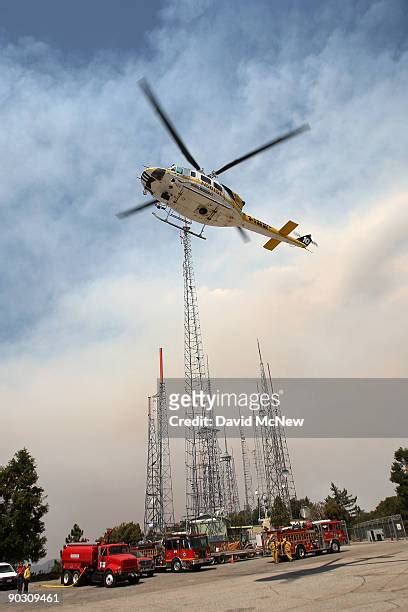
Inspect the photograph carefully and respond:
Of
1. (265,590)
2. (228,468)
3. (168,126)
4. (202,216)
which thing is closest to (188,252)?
(202,216)

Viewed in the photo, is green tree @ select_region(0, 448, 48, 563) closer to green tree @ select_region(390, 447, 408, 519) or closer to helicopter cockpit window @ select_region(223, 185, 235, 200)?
helicopter cockpit window @ select_region(223, 185, 235, 200)

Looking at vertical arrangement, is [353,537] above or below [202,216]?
below

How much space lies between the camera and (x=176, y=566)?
28.9m

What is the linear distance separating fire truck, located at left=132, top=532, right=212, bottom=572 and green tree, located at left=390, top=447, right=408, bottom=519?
3835 centimetres

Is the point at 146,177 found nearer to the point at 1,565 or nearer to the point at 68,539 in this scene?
the point at 1,565

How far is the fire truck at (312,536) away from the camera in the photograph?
2942cm

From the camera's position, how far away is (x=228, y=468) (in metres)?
84.2

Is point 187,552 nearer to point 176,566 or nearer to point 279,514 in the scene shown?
point 176,566

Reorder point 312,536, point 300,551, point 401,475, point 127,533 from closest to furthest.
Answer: point 300,551 → point 312,536 → point 401,475 → point 127,533

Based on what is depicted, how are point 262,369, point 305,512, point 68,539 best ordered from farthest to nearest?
point 262,369 < point 305,512 < point 68,539

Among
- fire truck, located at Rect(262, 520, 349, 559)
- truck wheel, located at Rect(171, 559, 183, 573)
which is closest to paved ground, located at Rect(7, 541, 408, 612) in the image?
truck wheel, located at Rect(171, 559, 183, 573)

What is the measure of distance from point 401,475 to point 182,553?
40056 millimetres

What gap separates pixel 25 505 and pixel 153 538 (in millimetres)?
25996

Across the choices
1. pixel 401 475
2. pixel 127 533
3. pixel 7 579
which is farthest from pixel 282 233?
pixel 127 533
